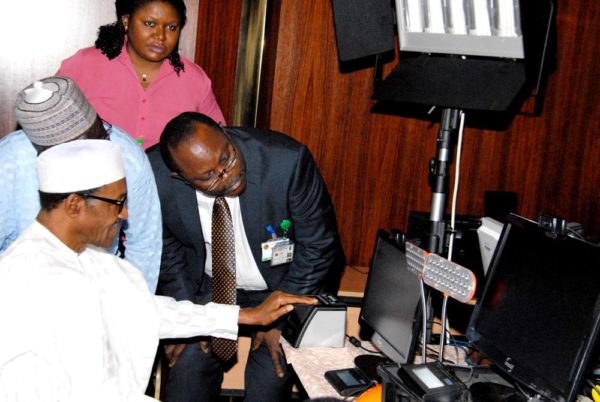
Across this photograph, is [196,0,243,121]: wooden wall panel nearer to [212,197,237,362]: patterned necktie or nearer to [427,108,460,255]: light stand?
[212,197,237,362]: patterned necktie

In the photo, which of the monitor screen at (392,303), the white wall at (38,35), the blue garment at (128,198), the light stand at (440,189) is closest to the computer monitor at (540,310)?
the monitor screen at (392,303)

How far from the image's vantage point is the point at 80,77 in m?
3.16

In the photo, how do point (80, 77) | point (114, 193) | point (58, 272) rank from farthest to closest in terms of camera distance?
point (80, 77) → point (114, 193) → point (58, 272)

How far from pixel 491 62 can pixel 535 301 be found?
946mm

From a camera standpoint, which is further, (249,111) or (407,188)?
(249,111)

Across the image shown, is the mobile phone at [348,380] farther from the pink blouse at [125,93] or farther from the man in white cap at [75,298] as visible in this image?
the pink blouse at [125,93]

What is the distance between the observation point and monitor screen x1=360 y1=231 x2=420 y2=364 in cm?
210

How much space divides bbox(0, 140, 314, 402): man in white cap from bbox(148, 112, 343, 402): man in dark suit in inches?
23.5

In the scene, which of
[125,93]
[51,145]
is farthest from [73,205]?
[125,93]

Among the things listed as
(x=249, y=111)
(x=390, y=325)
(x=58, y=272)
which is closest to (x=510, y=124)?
(x=249, y=111)

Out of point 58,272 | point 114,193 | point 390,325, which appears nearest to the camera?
point 58,272

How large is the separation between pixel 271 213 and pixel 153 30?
99cm

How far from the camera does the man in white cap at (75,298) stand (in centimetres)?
159

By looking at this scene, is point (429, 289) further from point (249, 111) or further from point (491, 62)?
point (249, 111)
